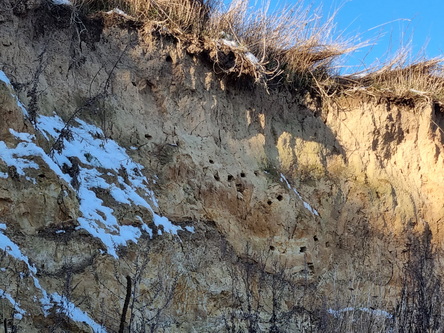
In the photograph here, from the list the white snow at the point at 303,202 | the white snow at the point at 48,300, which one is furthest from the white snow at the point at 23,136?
the white snow at the point at 303,202

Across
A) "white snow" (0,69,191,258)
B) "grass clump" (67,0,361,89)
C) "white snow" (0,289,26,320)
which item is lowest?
"white snow" (0,289,26,320)

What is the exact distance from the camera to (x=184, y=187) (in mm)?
6965

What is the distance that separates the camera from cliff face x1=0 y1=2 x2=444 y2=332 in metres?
5.33

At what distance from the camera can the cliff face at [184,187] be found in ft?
17.5

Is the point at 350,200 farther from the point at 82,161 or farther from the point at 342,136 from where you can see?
the point at 82,161

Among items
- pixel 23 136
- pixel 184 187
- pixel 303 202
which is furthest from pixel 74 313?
pixel 303 202

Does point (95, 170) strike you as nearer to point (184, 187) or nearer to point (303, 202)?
point (184, 187)

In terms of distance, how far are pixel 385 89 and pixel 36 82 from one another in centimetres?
511

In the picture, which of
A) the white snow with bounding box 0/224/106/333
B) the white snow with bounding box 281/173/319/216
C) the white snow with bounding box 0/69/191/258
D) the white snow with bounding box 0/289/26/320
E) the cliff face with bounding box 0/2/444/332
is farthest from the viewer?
the white snow with bounding box 281/173/319/216

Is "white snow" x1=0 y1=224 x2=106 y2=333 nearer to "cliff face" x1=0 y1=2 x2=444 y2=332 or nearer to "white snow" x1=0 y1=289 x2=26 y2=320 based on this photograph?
"cliff face" x1=0 y1=2 x2=444 y2=332

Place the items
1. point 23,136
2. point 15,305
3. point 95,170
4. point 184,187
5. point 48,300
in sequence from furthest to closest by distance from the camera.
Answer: point 184,187
point 95,170
point 23,136
point 48,300
point 15,305

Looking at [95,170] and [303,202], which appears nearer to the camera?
[95,170]

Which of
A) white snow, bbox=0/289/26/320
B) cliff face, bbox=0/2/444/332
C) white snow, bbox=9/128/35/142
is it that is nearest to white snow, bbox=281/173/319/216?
cliff face, bbox=0/2/444/332

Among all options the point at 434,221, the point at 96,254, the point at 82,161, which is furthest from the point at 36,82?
the point at 434,221
